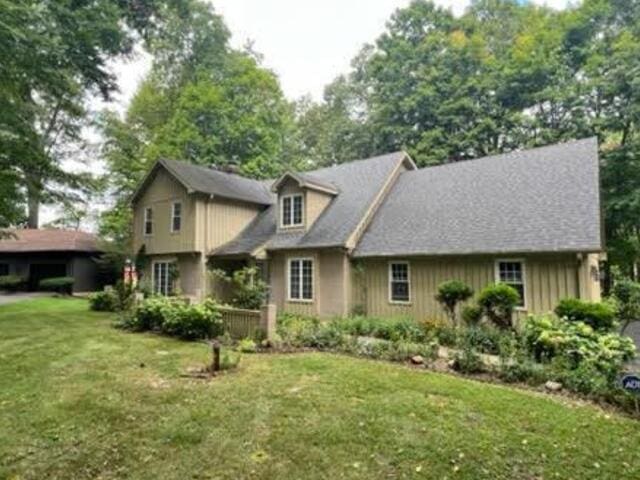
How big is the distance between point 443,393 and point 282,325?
6.48 metres

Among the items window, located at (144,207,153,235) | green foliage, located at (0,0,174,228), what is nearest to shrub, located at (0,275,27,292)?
window, located at (144,207,153,235)

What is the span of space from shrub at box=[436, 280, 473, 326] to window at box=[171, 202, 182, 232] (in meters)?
12.3

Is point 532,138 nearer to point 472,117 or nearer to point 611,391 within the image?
point 472,117

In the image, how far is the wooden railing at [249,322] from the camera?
35.5 feet

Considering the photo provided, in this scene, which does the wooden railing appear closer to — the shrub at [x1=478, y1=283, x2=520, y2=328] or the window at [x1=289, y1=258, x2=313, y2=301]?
the window at [x1=289, y1=258, x2=313, y2=301]

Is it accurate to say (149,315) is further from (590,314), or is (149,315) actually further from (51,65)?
(590,314)

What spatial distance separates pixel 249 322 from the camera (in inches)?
453

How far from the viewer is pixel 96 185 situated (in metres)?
18.1

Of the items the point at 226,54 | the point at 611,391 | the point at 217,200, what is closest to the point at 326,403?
the point at 611,391

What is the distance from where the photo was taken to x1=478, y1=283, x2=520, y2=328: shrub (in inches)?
424

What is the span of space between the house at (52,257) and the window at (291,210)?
15.5m

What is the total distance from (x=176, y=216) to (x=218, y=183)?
2.42m

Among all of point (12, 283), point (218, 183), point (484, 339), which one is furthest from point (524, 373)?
point (12, 283)

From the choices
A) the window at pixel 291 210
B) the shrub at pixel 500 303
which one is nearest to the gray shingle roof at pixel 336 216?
the window at pixel 291 210
